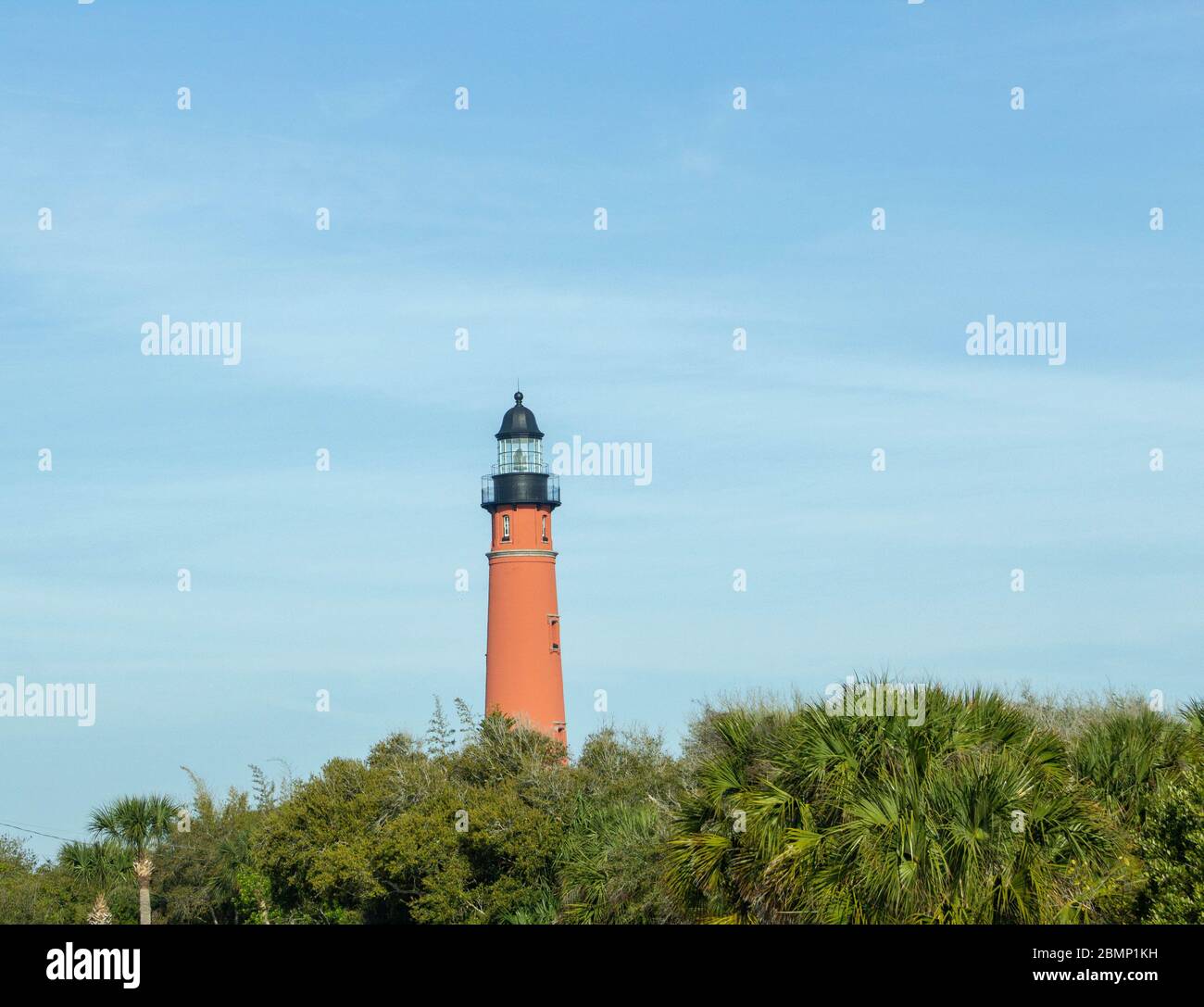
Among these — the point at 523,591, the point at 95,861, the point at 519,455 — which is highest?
the point at 519,455

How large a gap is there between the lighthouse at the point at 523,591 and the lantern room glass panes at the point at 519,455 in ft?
0.12

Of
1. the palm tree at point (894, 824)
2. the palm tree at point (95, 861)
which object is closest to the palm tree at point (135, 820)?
the palm tree at point (95, 861)

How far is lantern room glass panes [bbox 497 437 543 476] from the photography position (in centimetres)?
5909

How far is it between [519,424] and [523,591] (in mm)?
7041

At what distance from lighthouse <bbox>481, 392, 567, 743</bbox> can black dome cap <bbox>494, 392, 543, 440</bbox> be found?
0.05 metres

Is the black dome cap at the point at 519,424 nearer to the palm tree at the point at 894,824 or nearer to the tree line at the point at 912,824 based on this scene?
the tree line at the point at 912,824

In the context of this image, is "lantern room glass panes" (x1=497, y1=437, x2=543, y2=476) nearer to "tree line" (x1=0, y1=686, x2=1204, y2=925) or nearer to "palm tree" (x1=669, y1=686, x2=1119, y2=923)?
"tree line" (x1=0, y1=686, x2=1204, y2=925)

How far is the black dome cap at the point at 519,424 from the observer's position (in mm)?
59688

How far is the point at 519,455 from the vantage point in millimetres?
59438

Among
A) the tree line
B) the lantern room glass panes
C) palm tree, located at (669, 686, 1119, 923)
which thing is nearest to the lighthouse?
the lantern room glass panes

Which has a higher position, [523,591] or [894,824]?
[523,591]

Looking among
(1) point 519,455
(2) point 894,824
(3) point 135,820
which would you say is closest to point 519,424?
(1) point 519,455

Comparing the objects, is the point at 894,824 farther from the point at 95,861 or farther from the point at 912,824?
the point at 95,861
